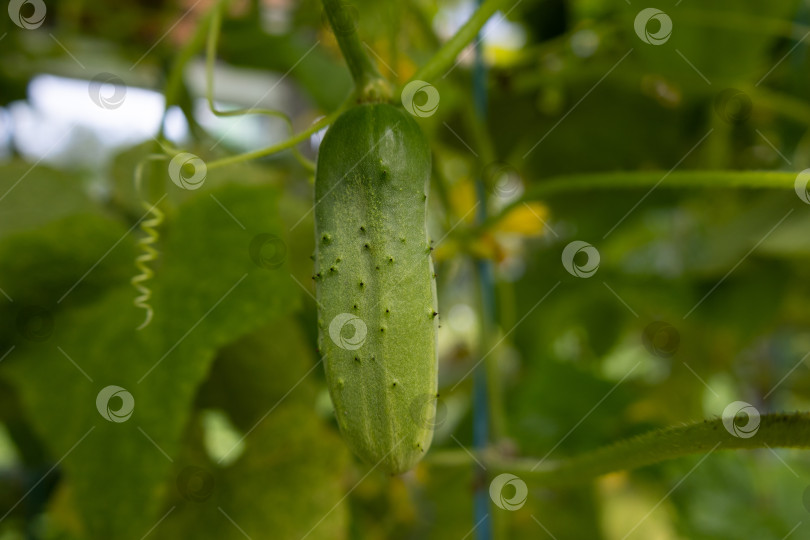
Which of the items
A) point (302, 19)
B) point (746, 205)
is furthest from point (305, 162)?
point (746, 205)

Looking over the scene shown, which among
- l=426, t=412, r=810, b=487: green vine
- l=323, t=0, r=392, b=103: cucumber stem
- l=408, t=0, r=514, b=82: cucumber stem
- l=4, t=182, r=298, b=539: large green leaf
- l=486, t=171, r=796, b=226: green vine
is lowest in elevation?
l=4, t=182, r=298, b=539: large green leaf

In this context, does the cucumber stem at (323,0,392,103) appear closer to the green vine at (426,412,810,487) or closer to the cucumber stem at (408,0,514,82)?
the cucumber stem at (408,0,514,82)

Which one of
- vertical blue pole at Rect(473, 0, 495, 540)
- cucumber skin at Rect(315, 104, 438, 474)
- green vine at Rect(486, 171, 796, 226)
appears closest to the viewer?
cucumber skin at Rect(315, 104, 438, 474)

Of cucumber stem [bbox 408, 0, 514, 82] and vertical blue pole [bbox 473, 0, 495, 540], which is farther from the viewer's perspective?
vertical blue pole [bbox 473, 0, 495, 540]

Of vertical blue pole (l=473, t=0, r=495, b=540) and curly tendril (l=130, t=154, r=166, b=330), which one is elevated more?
vertical blue pole (l=473, t=0, r=495, b=540)

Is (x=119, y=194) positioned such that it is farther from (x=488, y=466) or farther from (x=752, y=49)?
(x=752, y=49)

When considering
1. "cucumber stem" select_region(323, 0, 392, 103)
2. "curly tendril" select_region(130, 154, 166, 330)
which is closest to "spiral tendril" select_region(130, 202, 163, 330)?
"curly tendril" select_region(130, 154, 166, 330)

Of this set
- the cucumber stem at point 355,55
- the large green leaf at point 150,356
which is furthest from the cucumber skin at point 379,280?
the large green leaf at point 150,356
